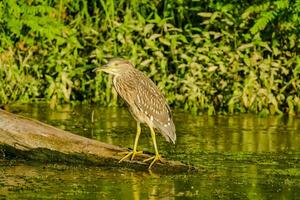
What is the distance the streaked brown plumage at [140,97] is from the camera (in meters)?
9.66

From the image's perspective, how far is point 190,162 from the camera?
976 centimetres

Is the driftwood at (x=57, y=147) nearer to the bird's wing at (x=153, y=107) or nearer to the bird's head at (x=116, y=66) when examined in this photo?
the bird's wing at (x=153, y=107)

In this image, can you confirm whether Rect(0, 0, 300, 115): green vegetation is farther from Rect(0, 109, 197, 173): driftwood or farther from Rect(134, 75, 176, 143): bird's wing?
Rect(0, 109, 197, 173): driftwood

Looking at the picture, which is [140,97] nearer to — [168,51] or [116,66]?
[116,66]

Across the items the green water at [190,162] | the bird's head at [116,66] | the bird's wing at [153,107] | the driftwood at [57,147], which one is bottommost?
the green water at [190,162]

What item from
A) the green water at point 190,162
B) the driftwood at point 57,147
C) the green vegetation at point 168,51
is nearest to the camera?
the green water at point 190,162

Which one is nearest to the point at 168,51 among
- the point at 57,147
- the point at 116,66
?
the point at 116,66

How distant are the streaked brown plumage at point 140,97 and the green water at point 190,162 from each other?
0.43 metres

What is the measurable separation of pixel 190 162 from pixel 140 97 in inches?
28.6

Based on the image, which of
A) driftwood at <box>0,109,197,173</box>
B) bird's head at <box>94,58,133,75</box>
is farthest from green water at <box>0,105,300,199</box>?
bird's head at <box>94,58,133,75</box>

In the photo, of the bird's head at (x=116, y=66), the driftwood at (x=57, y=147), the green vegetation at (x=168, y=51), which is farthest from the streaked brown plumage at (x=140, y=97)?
the green vegetation at (x=168, y=51)

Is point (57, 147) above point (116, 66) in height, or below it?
below

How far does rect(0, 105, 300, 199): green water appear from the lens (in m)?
8.30

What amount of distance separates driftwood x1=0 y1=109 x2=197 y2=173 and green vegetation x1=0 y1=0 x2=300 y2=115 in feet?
12.0
